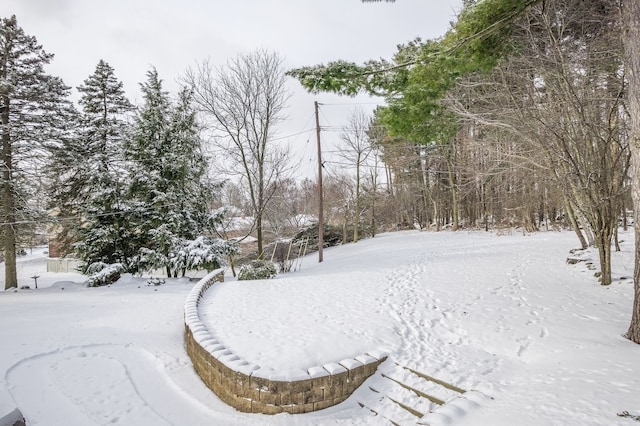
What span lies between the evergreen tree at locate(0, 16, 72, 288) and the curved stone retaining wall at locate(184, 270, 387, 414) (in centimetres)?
1000

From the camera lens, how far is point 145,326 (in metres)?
6.19

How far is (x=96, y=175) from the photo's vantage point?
11.0 metres

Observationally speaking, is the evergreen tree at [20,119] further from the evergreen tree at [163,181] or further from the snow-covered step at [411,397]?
the snow-covered step at [411,397]

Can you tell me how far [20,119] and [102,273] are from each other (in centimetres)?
586

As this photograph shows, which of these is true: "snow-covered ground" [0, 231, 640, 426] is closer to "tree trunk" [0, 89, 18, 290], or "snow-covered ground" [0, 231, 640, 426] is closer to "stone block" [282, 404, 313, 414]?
"stone block" [282, 404, 313, 414]

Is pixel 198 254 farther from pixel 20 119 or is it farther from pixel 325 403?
pixel 325 403

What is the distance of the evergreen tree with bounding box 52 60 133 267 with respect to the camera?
1095cm

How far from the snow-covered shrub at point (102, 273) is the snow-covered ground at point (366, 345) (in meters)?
2.15

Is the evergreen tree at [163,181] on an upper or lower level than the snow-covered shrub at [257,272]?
upper

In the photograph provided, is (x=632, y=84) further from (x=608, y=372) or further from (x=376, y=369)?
(x=376, y=369)

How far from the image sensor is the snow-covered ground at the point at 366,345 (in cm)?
299

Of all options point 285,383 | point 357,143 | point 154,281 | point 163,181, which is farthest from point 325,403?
point 357,143

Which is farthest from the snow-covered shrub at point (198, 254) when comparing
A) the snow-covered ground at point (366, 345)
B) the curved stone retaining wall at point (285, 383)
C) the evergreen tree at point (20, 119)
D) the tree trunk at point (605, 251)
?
the tree trunk at point (605, 251)

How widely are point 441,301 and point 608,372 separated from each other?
2.94 m
